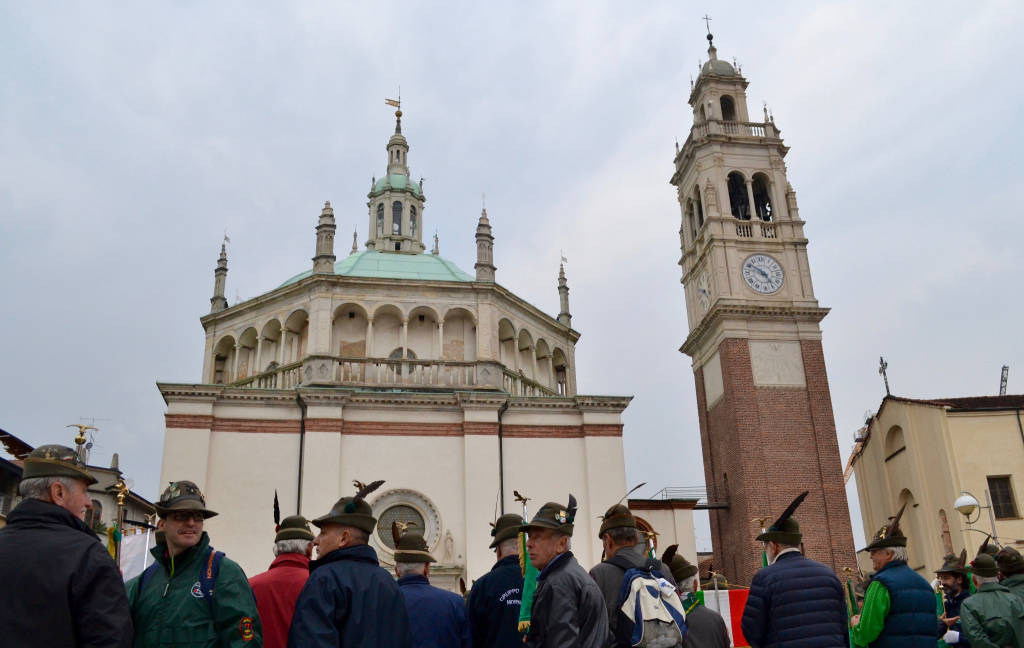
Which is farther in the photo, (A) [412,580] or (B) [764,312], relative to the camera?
(B) [764,312]

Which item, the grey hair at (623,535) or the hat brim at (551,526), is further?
the grey hair at (623,535)

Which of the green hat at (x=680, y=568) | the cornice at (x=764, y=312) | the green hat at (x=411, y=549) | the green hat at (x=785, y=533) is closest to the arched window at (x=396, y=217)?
the cornice at (x=764, y=312)

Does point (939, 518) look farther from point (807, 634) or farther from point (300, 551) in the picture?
point (300, 551)

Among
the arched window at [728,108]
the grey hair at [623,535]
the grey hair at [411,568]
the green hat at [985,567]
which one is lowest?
the green hat at [985,567]

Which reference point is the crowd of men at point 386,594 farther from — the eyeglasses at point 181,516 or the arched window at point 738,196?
the arched window at point 738,196

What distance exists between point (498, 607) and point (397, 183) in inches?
1265

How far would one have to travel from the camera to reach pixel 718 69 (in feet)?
129

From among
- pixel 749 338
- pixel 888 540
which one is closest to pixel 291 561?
pixel 888 540

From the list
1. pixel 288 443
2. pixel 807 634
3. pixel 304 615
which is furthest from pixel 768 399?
pixel 304 615

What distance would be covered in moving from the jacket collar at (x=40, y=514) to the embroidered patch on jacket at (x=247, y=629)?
3.49 ft

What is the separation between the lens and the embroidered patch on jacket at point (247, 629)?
4.67m

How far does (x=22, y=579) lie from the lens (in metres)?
4.04

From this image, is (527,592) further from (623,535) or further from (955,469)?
(955,469)

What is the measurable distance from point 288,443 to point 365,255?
1066cm
